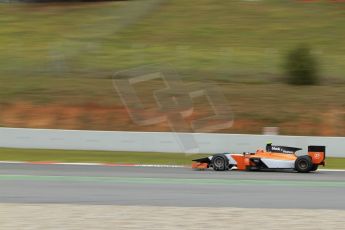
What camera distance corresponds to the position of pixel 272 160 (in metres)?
14.7

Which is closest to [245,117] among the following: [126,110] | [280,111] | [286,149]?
[280,111]

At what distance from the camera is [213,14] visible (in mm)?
39094

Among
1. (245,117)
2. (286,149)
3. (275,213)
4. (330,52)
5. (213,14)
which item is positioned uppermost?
(213,14)

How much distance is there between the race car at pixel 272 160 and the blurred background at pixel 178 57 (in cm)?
890

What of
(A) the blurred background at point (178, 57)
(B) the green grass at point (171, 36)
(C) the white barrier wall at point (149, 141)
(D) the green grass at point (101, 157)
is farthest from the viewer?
(B) the green grass at point (171, 36)

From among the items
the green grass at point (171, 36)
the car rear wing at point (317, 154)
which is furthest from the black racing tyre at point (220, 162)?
the green grass at point (171, 36)

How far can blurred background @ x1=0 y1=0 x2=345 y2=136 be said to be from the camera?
24844 mm

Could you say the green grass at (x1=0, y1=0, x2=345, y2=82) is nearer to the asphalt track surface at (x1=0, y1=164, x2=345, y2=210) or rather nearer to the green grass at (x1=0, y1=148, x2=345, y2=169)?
the green grass at (x1=0, y1=148, x2=345, y2=169)

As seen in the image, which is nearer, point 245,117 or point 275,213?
point 275,213

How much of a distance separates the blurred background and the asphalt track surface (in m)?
9.71

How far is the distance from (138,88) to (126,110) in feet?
5.54

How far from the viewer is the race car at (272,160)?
14625 millimetres

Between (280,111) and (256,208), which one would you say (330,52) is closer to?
(280,111)

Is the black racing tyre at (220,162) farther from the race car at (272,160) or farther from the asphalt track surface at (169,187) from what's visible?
the asphalt track surface at (169,187)
